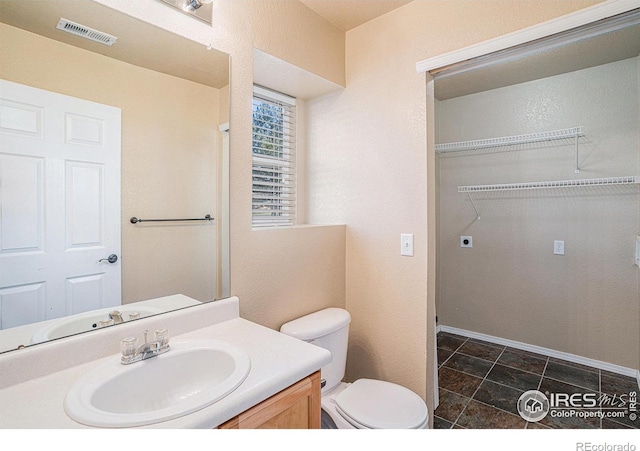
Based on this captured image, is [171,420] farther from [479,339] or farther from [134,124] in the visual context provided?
[479,339]

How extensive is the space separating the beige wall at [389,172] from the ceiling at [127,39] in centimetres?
81

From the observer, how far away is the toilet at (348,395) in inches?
51.1

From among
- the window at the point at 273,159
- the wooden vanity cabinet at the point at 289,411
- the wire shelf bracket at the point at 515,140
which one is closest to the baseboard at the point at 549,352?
the wire shelf bracket at the point at 515,140

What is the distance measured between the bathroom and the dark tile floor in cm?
52

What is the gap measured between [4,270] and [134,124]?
573mm

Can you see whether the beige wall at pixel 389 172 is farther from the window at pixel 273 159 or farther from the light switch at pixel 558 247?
the light switch at pixel 558 247

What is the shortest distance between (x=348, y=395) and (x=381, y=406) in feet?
0.51

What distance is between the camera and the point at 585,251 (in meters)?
2.45

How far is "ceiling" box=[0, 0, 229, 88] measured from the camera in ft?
2.99

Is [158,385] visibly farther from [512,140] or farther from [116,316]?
[512,140]

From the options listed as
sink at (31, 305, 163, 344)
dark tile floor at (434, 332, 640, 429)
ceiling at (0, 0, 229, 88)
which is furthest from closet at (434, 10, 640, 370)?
sink at (31, 305, 163, 344)

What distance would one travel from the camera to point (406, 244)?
5.44ft

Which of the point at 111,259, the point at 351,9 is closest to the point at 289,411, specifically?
the point at 111,259

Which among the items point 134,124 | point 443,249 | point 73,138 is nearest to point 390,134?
point 134,124
